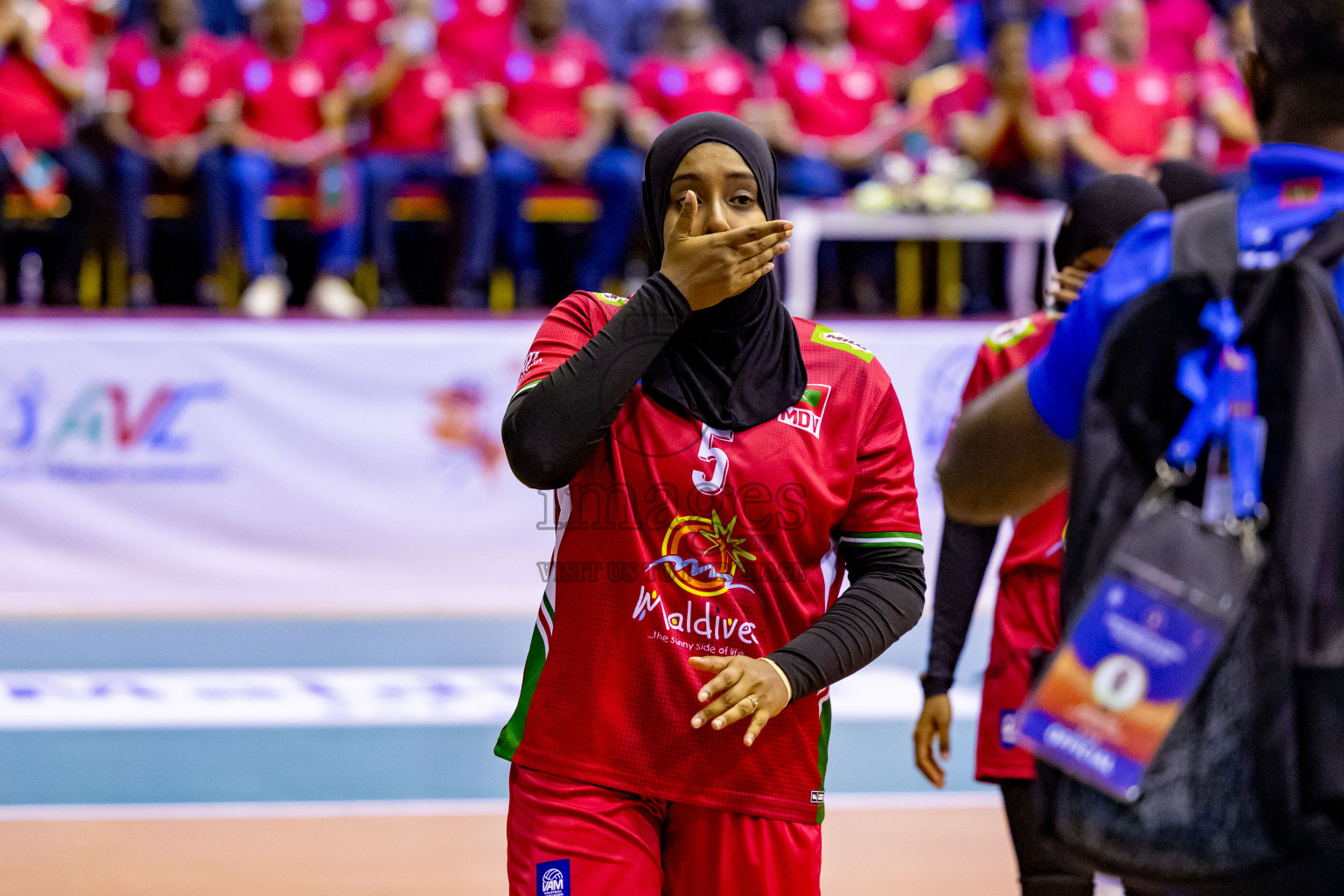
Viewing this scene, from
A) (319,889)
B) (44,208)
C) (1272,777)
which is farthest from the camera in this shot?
(44,208)

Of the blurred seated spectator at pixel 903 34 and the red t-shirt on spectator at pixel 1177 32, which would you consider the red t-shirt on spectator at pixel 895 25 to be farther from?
the red t-shirt on spectator at pixel 1177 32

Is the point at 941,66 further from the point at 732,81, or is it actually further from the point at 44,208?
the point at 44,208

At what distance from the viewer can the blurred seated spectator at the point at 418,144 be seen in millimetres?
9219

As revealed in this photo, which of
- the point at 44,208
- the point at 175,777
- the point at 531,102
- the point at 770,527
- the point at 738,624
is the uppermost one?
the point at 531,102

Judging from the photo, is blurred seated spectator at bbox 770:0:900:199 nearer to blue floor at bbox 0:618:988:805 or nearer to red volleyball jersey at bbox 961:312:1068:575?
blue floor at bbox 0:618:988:805

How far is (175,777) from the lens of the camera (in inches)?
204

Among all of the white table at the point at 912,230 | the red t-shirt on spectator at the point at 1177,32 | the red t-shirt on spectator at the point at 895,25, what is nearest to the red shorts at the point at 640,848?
the white table at the point at 912,230

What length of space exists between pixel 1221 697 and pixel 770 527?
102cm

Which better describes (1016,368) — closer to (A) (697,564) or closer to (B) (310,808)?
(A) (697,564)

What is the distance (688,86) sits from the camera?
9641 millimetres

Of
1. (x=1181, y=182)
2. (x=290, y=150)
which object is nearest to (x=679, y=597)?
(x=1181, y=182)

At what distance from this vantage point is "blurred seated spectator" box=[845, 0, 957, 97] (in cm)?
1034

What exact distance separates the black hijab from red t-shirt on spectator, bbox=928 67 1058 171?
7.86m

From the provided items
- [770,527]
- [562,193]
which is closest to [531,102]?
[562,193]
